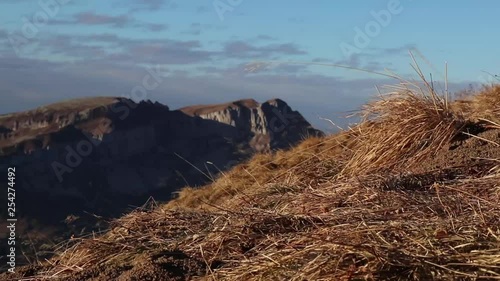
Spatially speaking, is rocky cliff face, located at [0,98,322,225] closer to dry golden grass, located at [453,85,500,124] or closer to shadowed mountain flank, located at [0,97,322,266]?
shadowed mountain flank, located at [0,97,322,266]

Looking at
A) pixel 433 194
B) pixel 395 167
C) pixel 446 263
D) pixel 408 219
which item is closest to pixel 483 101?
pixel 395 167

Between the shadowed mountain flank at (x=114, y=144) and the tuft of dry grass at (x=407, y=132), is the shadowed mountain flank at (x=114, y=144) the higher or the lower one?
the lower one

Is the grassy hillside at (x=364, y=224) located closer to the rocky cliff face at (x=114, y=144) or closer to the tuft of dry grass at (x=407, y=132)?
the tuft of dry grass at (x=407, y=132)

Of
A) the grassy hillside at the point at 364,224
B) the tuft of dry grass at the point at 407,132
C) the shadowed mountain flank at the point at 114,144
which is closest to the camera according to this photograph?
the grassy hillside at the point at 364,224

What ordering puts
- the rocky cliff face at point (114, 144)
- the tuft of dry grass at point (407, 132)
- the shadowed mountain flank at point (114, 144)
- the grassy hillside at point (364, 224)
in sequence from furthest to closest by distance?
the rocky cliff face at point (114, 144), the shadowed mountain flank at point (114, 144), the tuft of dry grass at point (407, 132), the grassy hillside at point (364, 224)

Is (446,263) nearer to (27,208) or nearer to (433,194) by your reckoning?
(433,194)

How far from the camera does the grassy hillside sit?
9.62 feet

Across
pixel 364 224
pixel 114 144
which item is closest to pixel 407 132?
pixel 364 224

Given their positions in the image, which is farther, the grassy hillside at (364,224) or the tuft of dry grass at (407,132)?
the tuft of dry grass at (407,132)

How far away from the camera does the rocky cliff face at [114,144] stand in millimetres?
84375

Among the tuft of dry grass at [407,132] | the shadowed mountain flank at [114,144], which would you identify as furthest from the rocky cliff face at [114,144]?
the tuft of dry grass at [407,132]

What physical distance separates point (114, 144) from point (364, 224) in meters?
99.1

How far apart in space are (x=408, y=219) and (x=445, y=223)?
1.19 ft

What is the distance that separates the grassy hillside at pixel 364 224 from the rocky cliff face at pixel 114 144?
72055mm
